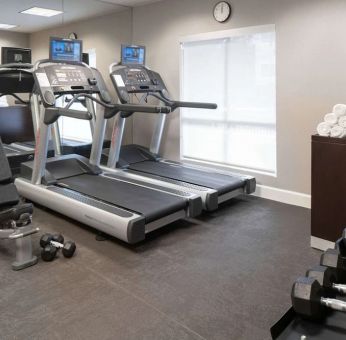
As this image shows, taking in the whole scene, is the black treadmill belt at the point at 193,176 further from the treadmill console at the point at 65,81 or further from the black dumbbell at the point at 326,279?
the black dumbbell at the point at 326,279

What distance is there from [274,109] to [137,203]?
2123mm

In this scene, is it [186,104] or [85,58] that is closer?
[186,104]

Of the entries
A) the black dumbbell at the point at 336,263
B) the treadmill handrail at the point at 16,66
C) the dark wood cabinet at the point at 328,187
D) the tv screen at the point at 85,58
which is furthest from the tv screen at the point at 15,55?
the black dumbbell at the point at 336,263

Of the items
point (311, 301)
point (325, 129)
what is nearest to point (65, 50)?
point (325, 129)

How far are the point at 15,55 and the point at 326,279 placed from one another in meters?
4.41

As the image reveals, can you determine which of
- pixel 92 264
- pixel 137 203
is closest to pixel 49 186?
pixel 137 203

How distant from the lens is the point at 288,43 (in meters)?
4.13

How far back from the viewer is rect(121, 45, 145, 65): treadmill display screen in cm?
494

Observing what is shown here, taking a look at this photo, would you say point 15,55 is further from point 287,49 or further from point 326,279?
point 326,279

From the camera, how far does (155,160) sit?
535 centimetres

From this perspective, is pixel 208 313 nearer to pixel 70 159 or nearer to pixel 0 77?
pixel 70 159

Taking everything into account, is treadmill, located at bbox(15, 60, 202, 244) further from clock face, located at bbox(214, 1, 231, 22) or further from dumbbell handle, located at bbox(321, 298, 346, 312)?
dumbbell handle, located at bbox(321, 298, 346, 312)

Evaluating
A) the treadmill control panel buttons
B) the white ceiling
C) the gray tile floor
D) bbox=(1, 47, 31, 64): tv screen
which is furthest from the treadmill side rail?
the white ceiling

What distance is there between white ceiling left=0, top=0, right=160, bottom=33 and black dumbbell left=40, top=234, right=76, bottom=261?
303 cm
